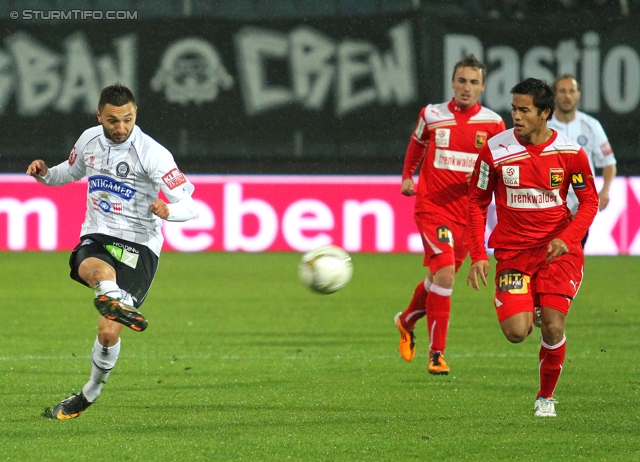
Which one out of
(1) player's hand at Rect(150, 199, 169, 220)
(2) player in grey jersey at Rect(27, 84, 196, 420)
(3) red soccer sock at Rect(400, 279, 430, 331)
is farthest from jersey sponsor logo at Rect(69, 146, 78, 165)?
(3) red soccer sock at Rect(400, 279, 430, 331)

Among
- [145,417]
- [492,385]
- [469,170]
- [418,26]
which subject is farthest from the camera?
[418,26]

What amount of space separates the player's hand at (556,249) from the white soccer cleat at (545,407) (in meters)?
0.72

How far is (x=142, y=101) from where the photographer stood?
14.7 metres

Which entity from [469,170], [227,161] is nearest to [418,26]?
[227,161]

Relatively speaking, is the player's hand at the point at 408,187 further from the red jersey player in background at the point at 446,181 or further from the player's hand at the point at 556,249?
the player's hand at the point at 556,249

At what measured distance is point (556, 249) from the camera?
561 cm

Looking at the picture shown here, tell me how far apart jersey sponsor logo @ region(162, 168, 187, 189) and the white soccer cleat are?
206cm

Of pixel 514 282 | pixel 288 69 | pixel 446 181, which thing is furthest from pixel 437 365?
pixel 288 69

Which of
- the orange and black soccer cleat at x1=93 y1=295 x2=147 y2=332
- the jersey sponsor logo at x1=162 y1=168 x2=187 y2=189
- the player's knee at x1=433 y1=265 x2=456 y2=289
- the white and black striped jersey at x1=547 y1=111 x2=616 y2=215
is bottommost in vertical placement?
the player's knee at x1=433 y1=265 x2=456 y2=289

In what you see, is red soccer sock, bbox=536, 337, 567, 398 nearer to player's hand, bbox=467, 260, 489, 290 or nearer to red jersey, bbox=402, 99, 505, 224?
player's hand, bbox=467, 260, 489, 290

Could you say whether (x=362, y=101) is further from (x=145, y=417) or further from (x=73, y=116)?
(x=145, y=417)

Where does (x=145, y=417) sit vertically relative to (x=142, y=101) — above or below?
below

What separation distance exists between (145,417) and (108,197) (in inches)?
43.0

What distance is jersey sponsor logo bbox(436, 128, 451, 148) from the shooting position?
747 cm
